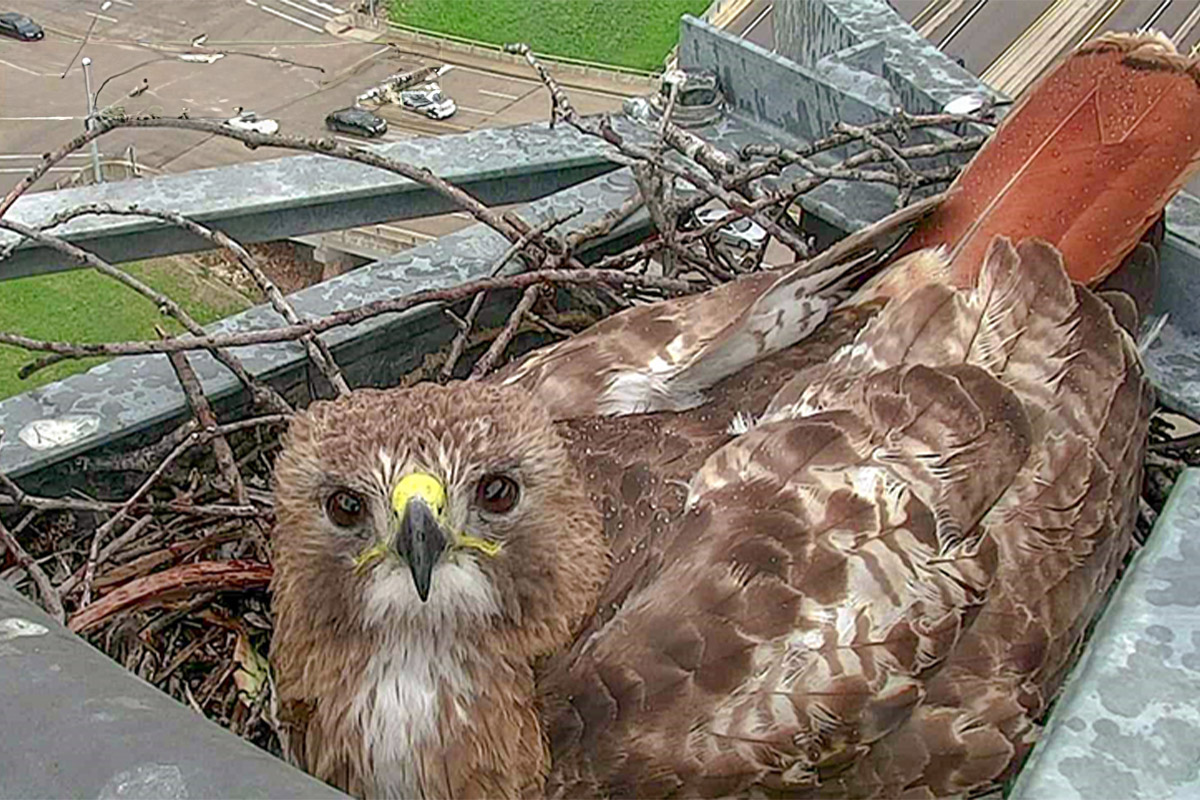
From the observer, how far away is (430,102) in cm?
1447

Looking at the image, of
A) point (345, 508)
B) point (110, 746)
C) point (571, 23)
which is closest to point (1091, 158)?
point (345, 508)

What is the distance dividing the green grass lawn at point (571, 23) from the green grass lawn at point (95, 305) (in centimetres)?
642

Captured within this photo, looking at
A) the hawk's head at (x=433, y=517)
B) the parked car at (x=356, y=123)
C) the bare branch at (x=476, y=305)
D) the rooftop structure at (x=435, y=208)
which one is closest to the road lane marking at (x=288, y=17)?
the parked car at (x=356, y=123)

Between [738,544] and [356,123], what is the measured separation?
11.8 m

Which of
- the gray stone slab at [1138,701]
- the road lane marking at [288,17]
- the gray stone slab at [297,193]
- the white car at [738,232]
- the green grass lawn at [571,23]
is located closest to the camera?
the gray stone slab at [1138,701]

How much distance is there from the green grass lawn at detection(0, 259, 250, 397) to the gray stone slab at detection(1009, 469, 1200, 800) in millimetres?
8429

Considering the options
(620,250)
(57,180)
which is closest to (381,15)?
(57,180)

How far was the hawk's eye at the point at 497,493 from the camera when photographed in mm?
2045

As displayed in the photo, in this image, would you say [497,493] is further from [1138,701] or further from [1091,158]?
[1091,158]

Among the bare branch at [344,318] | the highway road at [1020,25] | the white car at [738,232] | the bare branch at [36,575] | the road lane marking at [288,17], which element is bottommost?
the road lane marking at [288,17]

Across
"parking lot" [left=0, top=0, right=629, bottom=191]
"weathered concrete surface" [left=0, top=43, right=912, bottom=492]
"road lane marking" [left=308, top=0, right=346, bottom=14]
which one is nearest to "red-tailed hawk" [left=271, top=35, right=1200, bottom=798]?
"weathered concrete surface" [left=0, top=43, right=912, bottom=492]

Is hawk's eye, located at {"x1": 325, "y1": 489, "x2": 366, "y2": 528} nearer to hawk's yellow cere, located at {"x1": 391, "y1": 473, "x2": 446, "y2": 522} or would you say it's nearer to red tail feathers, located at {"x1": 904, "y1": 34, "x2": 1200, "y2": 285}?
hawk's yellow cere, located at {"x1": 391, "y1": 473, "x2": 446, "y2": 522}

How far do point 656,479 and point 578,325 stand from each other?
927mm

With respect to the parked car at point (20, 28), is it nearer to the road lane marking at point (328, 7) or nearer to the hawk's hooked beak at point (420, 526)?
the road lane marking at point (328, 7)
